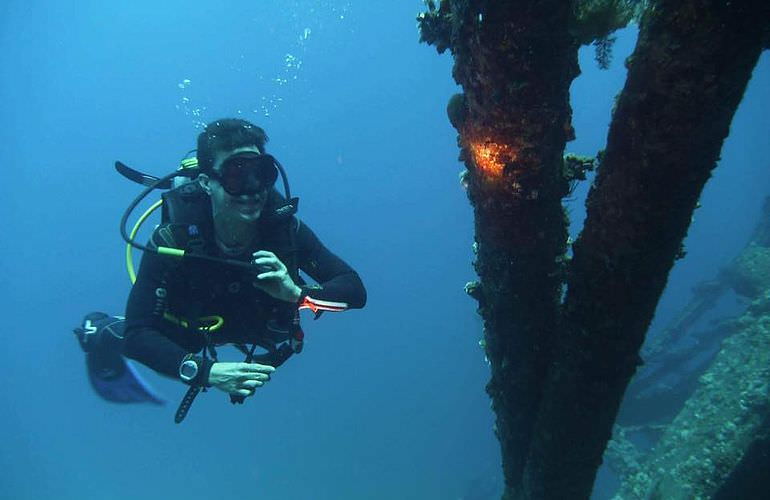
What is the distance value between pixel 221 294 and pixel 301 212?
118 m

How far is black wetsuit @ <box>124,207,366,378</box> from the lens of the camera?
3.97 metres

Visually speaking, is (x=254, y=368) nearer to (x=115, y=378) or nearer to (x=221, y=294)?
(x=221, y=294)

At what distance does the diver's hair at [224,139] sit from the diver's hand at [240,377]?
2.15 m

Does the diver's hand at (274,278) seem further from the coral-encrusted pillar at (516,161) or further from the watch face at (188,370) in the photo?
the coral-encrusted pillar at (516,161)

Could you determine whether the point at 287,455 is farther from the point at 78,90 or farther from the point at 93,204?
the point at 78,90

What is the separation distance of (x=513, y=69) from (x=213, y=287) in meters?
3.55

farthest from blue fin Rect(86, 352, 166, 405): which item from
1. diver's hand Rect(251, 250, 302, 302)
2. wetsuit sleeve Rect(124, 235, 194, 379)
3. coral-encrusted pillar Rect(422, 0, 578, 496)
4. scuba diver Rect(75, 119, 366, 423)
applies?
coral-encrusted pillar Rect(422, 0, 578, 496)

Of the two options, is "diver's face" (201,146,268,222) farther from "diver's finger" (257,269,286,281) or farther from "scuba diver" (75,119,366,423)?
"diver's finger" (257,269,286,281)

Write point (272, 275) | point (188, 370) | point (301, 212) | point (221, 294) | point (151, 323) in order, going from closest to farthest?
point (188, 370)
point (272, 275)
point (151, 323)
point (221, 294)
point (301, 212)

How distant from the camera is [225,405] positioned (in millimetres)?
79000

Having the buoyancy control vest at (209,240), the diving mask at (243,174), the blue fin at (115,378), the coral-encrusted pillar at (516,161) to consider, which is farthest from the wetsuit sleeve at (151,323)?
the blue fin at (115,378)

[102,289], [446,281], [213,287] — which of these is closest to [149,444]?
[102,289]

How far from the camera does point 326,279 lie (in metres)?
4.85

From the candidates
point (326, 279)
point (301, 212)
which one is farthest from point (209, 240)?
point (301, 212)
